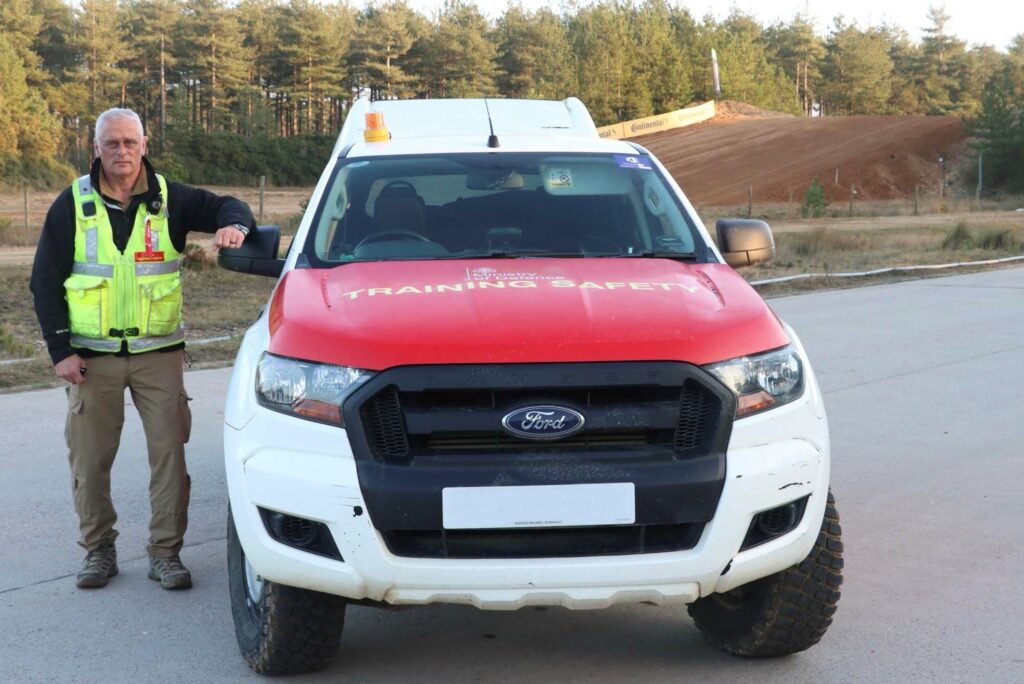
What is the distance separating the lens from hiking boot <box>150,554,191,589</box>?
492 cm

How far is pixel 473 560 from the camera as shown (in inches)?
139

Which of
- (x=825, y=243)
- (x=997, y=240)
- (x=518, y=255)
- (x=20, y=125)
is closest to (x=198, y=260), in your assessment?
(x=825, y=243)

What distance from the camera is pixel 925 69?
4894 inches

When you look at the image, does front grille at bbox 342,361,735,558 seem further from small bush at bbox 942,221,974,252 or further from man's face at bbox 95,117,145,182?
small bush at bbox 942,221,974,252

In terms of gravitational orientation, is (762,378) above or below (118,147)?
below

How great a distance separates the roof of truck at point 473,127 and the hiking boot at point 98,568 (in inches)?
73.0

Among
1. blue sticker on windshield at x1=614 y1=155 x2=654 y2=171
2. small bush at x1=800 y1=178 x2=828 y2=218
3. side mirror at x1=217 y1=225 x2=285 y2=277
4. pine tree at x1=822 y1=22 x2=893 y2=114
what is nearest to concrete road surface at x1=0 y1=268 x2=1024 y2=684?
side mirror at x1=217 y1=225 x2=285 y2=277

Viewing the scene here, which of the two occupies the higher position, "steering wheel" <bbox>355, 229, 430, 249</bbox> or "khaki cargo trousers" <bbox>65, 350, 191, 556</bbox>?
"steering wheel" <bbox>355, 229, 430, 249</bbox>

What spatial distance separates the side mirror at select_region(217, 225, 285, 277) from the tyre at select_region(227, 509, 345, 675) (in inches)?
49.1

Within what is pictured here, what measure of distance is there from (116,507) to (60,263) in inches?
66.0

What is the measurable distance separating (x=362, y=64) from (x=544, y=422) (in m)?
99.8

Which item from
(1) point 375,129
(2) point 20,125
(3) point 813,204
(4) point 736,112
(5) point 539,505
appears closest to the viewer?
(5) point 539,505

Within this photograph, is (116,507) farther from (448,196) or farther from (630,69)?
(630,69)

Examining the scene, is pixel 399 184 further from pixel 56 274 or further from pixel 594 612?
pixel 594 612
